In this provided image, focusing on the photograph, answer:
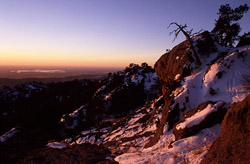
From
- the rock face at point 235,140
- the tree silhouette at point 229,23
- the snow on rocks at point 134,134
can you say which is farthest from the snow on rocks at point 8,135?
the tree silhouette at point 229,23

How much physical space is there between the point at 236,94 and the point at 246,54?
456cm

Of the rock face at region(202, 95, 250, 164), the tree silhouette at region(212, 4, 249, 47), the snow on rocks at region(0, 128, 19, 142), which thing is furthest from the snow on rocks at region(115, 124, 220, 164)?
the snow on rocks at region(0, 128, 19, 142)

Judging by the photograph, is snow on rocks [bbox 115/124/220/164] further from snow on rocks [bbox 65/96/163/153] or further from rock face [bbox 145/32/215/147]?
rock face [bbox 145/32/215/147]

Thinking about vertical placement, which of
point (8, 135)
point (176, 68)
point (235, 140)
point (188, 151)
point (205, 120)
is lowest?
point (8, 135)

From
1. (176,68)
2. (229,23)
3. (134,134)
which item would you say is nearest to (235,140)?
(176,68)

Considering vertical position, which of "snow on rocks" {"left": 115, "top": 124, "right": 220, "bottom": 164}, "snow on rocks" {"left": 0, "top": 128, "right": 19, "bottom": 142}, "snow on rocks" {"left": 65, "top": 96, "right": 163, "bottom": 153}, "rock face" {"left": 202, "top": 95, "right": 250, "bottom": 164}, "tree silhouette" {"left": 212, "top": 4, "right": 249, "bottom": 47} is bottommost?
"snow on rocks" {"left": 0, "top": 128, "right": 19, "bottom": 142}

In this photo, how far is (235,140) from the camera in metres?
3.14

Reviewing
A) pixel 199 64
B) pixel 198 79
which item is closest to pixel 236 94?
pixel 198 79

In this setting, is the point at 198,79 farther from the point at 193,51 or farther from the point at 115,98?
A: the point at 115,98

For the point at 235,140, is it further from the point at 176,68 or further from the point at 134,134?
the point at 134,134

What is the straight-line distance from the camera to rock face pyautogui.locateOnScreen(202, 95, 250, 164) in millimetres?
2832

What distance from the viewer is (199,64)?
46.3ft

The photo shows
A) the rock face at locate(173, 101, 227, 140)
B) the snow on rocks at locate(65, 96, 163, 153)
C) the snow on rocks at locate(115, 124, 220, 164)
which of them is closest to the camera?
the snow on rocks at locate(115, 124, 220, 164)

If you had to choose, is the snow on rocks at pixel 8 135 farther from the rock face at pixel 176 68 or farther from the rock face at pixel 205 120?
the rock face at pixel 205 120
